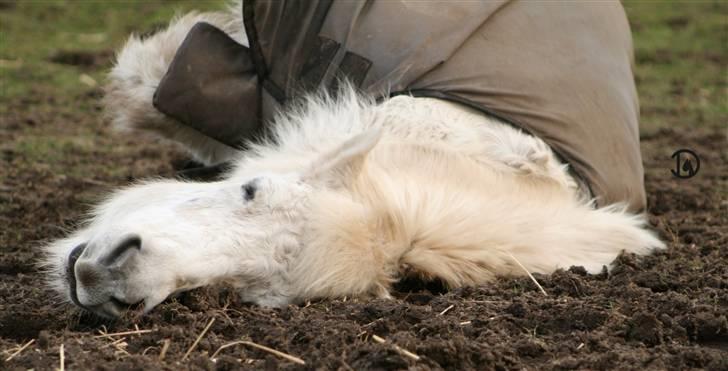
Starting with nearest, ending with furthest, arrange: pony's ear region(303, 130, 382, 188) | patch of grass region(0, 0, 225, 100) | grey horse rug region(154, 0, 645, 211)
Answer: pony's ear region(303, 130, 382, 188)
grey horse rug region(154, 0, 645, 211)
patch of grass region(0, 0, 225, 100)

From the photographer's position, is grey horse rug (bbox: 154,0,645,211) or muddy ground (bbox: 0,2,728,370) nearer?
muddy ground (bbox: 0,2,728,370)

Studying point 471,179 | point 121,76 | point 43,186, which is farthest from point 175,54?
point 471,179

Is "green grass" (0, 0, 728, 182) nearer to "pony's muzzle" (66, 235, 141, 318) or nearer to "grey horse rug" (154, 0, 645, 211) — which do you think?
"grey horse rug" (154, 0, 645, 211)

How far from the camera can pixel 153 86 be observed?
14.0ft

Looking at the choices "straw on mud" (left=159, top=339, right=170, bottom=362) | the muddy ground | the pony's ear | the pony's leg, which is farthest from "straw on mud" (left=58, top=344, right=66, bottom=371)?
the pony's leg

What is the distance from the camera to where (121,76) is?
439 cm

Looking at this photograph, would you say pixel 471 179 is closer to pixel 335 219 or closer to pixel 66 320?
pixel 335 219

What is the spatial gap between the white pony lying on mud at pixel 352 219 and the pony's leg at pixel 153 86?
0.90 metres

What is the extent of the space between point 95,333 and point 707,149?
427 centimetres

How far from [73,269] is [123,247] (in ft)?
0.79

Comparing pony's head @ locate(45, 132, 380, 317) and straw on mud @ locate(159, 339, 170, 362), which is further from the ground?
pony's head @ locate(45, 132, 380, 317)

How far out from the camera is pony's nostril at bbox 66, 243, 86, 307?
256 centimetres

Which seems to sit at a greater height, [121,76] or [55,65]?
[121,76]

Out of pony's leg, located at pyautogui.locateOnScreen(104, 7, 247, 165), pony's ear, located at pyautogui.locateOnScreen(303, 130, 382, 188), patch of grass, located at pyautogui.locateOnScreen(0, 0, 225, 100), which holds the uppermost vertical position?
pony's ear, located at pyautogui.locateOnScreen(303, 130, 382, 188)
